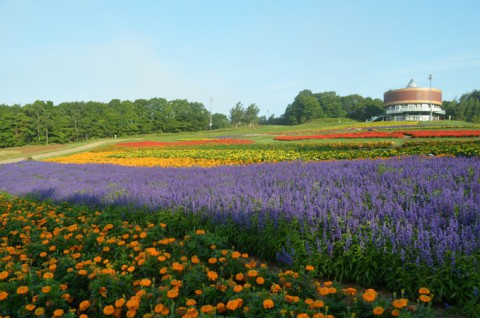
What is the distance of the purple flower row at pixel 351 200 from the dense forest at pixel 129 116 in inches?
2431

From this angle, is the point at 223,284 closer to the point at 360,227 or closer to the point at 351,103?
the point at 360,227

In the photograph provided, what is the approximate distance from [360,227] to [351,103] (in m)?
119

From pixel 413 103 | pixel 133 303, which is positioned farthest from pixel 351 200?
pixel 413 103

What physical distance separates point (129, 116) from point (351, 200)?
251ft

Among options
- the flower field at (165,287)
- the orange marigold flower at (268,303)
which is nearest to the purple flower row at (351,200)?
the flower field at (165,287)

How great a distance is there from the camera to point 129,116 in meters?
76.7

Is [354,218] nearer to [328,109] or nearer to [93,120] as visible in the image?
[93,120]

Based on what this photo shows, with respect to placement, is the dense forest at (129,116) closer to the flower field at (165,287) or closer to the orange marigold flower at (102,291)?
the flower field at (165,287)

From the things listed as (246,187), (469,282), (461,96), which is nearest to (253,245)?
(246,187)

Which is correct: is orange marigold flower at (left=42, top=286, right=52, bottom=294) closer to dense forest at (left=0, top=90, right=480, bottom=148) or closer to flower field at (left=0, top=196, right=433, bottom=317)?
flower field at (left=0, top=196, right=433, bottom=317)

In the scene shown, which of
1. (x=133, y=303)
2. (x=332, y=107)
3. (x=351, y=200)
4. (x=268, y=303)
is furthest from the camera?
(x=332, y=107)

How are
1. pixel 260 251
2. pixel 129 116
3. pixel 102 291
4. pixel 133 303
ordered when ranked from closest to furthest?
pixel 133 303
pixel 102 291
pixel 260 251
pixel 129 116

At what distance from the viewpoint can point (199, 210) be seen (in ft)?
20.0

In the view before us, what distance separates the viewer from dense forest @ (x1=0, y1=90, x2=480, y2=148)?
212 feet
